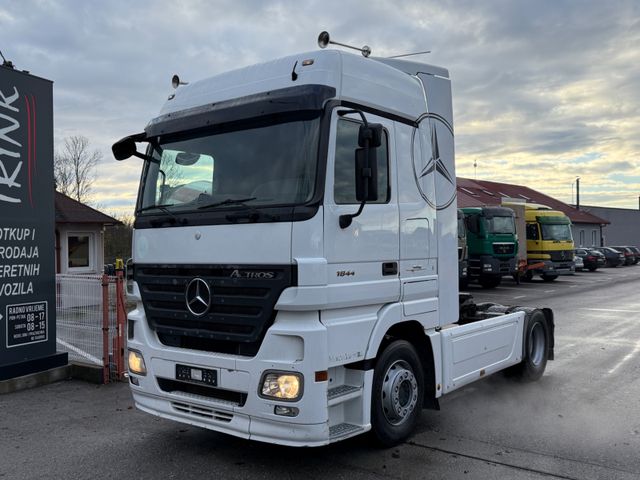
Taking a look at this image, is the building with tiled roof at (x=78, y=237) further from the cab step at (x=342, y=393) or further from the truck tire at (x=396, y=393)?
the cab step at (x=342, y=393)

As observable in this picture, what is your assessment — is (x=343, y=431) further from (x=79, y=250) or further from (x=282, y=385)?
(x=79, y=250)

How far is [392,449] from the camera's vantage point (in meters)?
4.94

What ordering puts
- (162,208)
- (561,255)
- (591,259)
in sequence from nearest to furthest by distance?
(162,208) < (561,255) < (591,259)

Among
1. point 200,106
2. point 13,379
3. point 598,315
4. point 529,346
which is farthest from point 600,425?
point 598,315

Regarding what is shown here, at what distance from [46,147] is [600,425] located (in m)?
7.29

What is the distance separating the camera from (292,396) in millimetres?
4070

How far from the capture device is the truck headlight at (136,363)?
493cm

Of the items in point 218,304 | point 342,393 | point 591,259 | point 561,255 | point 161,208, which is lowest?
point 342,393

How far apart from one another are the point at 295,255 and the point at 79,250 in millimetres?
21676

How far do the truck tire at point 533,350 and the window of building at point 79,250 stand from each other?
64.6 ft

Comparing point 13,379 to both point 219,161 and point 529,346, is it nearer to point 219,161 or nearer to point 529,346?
point 219,161

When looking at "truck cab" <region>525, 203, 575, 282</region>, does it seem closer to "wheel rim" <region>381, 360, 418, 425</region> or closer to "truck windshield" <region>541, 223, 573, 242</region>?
"truck windshield" <region>541, 223, 573, 242</region>

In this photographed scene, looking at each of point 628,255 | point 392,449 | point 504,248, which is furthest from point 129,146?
point 628,255

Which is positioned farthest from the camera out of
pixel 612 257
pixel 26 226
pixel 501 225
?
pixel 612 257
